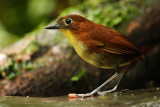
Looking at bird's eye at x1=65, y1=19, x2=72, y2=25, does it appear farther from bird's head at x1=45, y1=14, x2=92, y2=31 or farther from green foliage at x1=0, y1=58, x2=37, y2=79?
green foliage at x1=0, y1=58, x2=37, y2=79

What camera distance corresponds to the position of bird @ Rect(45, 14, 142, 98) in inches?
137

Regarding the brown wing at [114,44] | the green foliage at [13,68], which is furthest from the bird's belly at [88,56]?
the green foliage at [13,68]

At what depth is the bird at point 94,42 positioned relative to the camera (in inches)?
137

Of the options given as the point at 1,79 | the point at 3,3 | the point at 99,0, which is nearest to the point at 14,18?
the point at 3,3

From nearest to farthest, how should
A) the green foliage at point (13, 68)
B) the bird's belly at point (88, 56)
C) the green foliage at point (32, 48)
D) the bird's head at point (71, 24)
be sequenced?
the bird's belly at point (88, 56) < the bird's head at point (71, 24) < the green foliage at point (13, 68) < the green foliage at point (32, 48)

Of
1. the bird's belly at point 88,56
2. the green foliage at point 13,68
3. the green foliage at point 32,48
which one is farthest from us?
the green foliage at point 32,48

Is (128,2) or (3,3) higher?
(3,3)

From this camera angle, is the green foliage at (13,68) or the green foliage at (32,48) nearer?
the green foliage at (13,68)

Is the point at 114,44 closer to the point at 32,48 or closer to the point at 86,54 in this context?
the point at 86,54

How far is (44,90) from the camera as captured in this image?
5082 millimetres

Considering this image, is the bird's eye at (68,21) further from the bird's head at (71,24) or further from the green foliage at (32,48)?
the green foliage at (32,48)

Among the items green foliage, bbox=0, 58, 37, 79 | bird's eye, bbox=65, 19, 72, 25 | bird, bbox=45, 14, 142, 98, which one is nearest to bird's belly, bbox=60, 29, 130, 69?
bird, bbox=45, 14, 142, 98

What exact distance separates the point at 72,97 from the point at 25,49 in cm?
215

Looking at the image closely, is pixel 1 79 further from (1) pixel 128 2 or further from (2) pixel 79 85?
(1) pixel 128 2
